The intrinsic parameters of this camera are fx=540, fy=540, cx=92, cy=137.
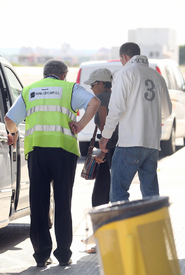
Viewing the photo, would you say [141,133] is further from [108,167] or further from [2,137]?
[2,137]

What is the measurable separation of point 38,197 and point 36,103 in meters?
0.83

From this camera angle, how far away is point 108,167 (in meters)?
5.42

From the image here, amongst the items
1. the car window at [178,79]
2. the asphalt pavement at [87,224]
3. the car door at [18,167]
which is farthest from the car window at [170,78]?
the car door at [18,167]

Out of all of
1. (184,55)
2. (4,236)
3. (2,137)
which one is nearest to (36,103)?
(2,137)

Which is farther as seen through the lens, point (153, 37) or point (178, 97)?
point (153, 37)

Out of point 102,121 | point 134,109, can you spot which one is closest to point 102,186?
point 102,121

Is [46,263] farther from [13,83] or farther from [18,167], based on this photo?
[13,83]

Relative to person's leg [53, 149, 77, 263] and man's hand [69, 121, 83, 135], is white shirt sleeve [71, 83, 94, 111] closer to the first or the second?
man's hand [69, 121, 83, 135]

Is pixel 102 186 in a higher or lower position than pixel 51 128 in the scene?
lower

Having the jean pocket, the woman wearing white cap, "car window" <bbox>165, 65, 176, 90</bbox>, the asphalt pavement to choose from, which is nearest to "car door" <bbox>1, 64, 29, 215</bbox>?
the asphalt pavement

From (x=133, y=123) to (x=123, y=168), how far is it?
40 centimetres

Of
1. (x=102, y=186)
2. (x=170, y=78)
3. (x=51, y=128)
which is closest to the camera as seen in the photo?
(x=51, y=128)

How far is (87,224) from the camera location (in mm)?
2994

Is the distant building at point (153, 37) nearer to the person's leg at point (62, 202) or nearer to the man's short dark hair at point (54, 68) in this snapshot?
the man's short dark hair at point (54, 68)
